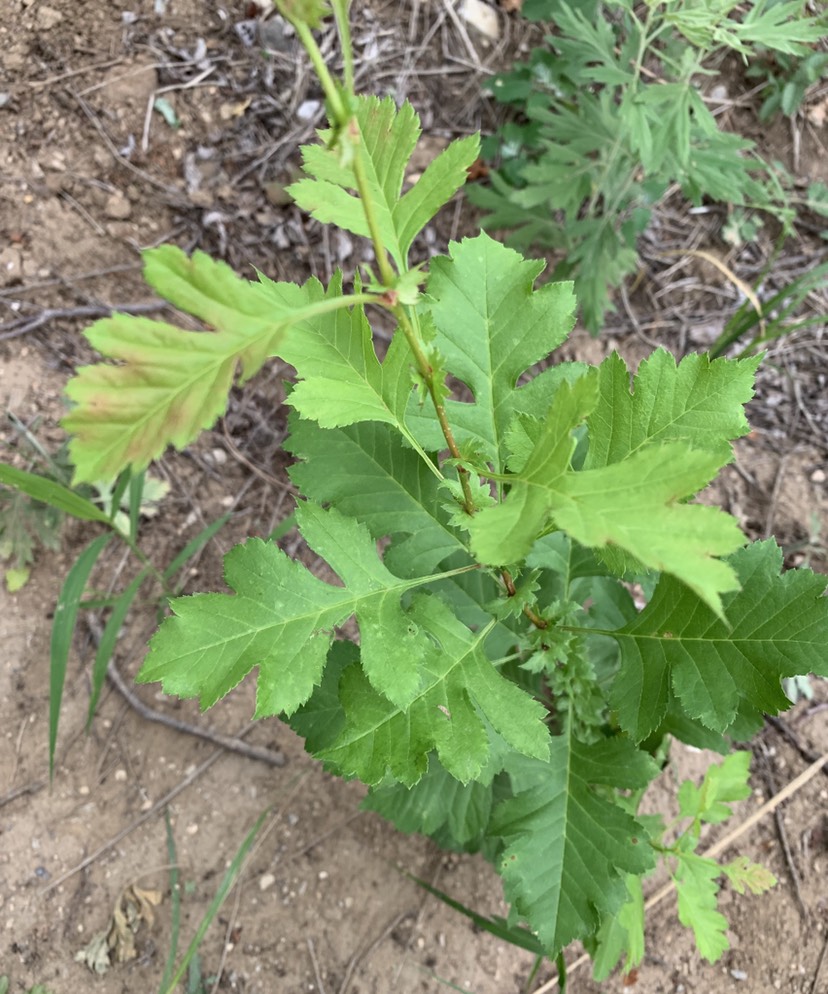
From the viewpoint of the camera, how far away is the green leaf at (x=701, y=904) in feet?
5.96

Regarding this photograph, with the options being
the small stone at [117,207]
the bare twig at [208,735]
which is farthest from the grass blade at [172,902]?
the small stone at [117,207]

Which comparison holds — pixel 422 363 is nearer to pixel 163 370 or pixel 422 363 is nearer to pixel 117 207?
pixel 163 370

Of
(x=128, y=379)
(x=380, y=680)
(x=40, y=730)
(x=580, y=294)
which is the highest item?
(x=128, y=379)

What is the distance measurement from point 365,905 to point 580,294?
226 centimetres

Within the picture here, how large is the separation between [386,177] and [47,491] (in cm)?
144

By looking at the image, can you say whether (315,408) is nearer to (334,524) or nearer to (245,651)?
(334,524)

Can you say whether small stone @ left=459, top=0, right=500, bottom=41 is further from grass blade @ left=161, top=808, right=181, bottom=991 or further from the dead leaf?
the dead leaf

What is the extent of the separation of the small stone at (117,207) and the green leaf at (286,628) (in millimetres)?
2111

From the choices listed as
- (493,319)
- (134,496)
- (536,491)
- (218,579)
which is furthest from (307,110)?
(536,491)

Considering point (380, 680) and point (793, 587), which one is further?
point (793, 587)

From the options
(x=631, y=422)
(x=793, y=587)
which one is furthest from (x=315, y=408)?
(x=793, y=587)

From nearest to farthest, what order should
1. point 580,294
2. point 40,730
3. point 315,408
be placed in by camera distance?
point 315,408
point 40,730
point 580,294

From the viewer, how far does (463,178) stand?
101cm

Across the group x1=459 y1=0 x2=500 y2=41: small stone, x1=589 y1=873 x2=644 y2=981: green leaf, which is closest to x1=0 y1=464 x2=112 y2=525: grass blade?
x1=589 y1=873 x2=644 y2=981: green leaf
